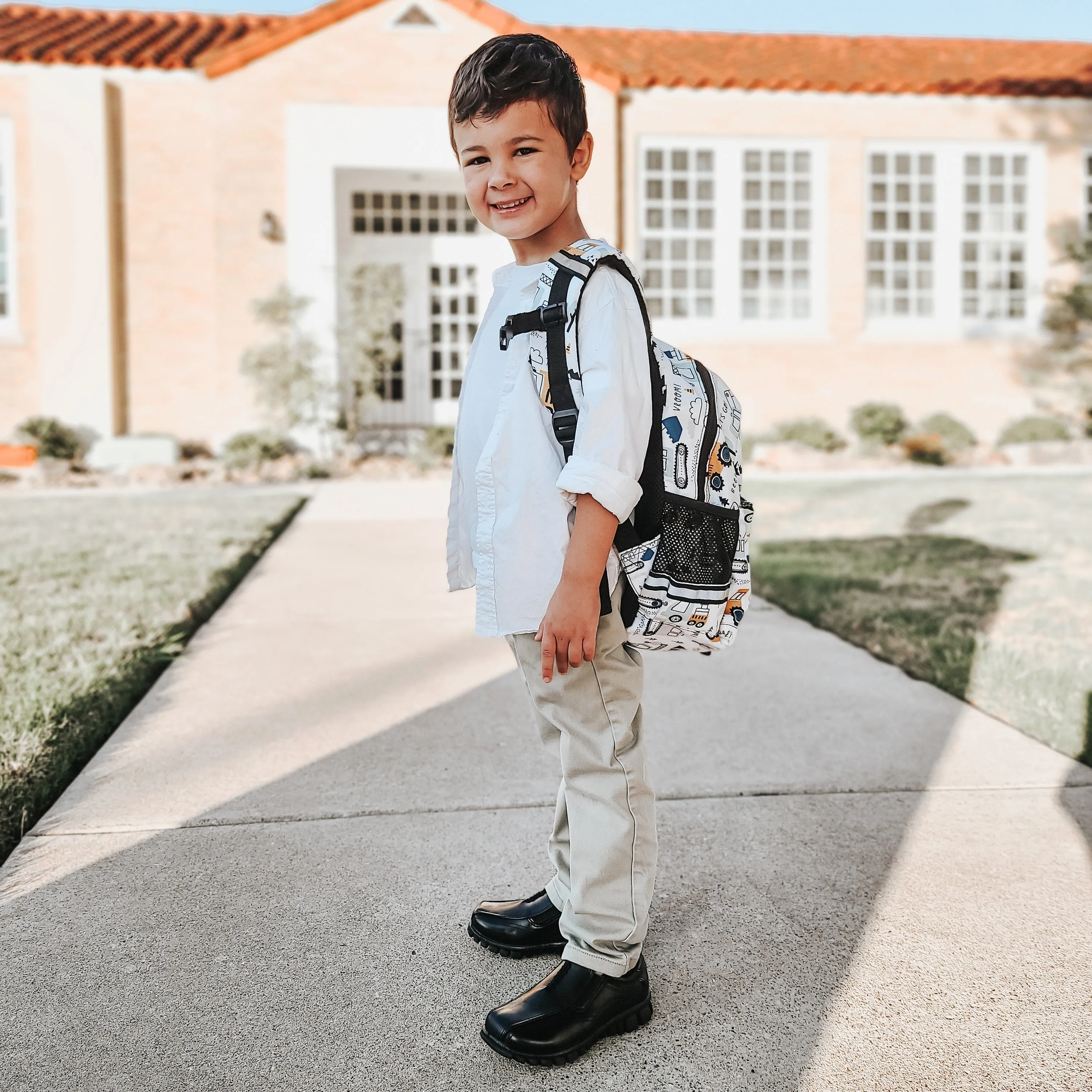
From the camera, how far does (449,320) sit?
48.3 feet

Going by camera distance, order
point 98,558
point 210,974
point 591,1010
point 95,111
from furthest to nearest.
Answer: point 95,111, point 98,558, point 210,974, point 591,1010

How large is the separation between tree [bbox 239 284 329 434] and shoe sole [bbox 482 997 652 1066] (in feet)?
37.0

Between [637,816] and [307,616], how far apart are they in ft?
11.7

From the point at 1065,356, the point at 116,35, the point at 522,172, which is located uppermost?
the point at 116,35

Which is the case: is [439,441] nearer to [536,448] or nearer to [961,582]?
[961,582]

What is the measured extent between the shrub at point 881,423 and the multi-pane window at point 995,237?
7.79 feet

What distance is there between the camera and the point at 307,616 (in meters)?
5.24

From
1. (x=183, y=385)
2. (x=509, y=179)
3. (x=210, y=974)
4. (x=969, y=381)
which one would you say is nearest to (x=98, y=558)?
(x=210, y=974)

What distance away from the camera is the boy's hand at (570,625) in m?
1.78

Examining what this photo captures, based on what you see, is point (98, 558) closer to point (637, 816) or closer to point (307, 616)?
point (307, 616)

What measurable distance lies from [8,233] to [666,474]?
1388 centimetres

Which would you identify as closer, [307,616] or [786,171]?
[307,616]

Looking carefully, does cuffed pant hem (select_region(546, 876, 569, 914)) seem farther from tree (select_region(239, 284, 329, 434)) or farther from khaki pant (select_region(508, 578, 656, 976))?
tree (select_region(239, 284, 329, 434))

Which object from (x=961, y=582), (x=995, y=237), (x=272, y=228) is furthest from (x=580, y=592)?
(x=995, y=237)
